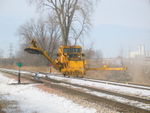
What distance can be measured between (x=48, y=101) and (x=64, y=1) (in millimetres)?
29718

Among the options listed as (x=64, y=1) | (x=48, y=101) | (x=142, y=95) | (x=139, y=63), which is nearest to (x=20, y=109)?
(x=48, y=101)

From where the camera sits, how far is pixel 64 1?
37750 millimetres

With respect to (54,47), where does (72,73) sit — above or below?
below

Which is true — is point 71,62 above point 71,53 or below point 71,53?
below

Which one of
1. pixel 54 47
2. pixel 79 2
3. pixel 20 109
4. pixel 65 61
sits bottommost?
pixel 20 109

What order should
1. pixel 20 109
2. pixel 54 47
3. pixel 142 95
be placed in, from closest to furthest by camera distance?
pixel 20 109 → pixel 142 95 → pixel 54 47

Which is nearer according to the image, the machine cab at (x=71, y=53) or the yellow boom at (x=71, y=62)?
the yellow boom at (x=71, y=62)

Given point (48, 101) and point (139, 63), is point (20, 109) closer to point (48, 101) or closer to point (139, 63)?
point (48, 101)

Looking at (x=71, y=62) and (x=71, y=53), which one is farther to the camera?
(x=71, y=53)

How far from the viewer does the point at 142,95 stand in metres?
11.8

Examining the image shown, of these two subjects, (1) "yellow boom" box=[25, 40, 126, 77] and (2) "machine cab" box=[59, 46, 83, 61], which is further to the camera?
(2) "machine cab" box=[59, 46, 83, 61]

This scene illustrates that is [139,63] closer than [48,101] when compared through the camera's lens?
No

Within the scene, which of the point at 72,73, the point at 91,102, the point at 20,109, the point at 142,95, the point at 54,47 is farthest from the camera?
the point at 54,47

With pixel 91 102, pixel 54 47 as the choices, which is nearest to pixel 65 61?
pixel 91 102
